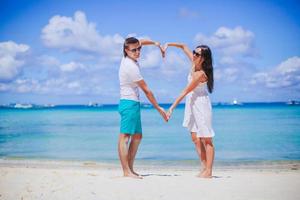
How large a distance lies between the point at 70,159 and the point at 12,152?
7.94 feet

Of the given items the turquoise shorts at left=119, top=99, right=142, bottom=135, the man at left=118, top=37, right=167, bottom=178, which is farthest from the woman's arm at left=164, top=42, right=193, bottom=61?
the turquoise shorts at left=119, top=99, right=142, bottom=135

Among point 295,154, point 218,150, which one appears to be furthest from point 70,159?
point 295,154

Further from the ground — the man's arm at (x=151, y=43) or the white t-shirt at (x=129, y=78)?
the man's arm at (x=151, y=43)

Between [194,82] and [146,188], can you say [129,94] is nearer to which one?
[194,82]

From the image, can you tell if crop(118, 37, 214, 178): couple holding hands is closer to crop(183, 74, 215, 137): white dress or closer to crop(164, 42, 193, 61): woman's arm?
crop(183, 74, 215, 137): white dress

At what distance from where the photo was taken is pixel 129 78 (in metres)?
5.51

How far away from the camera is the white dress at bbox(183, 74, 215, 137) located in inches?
224

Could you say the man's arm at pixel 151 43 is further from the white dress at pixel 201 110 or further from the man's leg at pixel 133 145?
the man's leg at pixel 133 145

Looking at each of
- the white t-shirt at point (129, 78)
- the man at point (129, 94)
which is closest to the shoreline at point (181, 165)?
the man at point (129, 94)

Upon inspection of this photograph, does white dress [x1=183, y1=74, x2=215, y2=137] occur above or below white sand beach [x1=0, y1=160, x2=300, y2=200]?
above

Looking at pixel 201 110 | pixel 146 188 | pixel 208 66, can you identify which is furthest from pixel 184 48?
pixel 146 188

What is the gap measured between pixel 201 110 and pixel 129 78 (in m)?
1.01

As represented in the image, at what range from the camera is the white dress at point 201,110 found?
224 inches

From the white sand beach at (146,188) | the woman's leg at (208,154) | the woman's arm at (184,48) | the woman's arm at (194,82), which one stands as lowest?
the white sand beach at (146,188)
